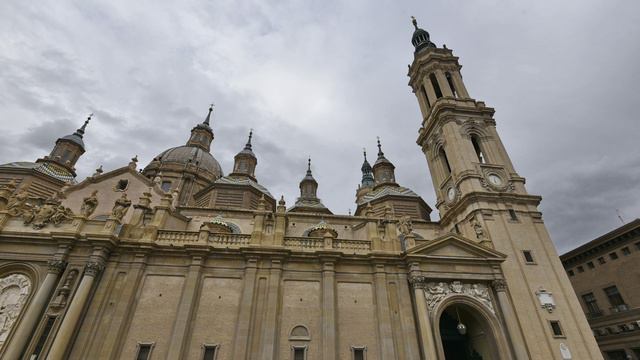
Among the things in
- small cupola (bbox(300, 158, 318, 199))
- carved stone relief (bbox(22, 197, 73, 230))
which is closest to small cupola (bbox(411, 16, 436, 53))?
small cupola (bbox(300, 158, 318, 199))

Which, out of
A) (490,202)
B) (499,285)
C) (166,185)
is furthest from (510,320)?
(166,185)

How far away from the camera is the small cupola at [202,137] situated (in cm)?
4972

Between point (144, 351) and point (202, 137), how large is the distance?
40.4 m

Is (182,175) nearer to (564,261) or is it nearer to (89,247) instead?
(89,247)

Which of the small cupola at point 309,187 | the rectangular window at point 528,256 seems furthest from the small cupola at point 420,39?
the rectangular window at point 528,256

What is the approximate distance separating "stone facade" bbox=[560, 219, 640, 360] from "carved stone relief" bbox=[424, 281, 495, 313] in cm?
1940

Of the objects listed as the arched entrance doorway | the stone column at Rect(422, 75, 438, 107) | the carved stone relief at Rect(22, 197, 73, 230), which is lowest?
the arched entrance doorway

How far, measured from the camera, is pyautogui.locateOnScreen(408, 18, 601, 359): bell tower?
762 inches

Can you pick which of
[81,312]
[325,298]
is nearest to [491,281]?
[325,298]

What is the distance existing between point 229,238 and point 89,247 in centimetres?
738

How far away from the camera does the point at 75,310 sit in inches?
584

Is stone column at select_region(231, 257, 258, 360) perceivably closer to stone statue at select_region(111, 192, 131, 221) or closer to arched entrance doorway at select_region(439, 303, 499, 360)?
stone statue at select_region(111, 192, 131, 221)

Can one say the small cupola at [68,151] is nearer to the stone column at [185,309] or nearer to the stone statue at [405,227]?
the stone column at [185,309]

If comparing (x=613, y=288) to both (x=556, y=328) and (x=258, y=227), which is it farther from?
(x=258, y=227)
